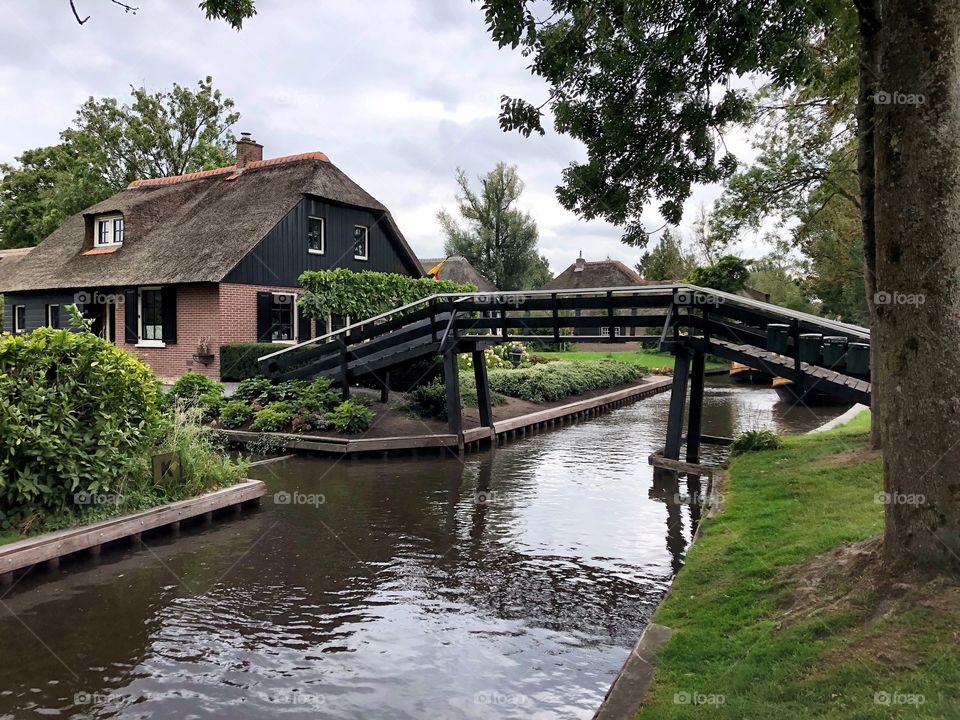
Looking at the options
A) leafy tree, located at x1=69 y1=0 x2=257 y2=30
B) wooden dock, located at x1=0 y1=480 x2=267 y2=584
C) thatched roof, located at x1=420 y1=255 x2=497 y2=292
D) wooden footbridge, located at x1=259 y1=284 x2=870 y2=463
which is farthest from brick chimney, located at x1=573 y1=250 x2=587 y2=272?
leafy tree, located at x1=69 y1=0 x2=257 y2=30

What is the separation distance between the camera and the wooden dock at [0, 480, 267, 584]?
734cm

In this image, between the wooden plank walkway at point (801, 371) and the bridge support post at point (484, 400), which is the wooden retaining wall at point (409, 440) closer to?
the bridge support post at point (484, 400)

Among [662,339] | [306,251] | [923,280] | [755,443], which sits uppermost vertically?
[306,251]

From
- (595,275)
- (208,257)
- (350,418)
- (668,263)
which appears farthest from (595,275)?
(350,418)

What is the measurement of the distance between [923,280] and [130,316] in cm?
2441

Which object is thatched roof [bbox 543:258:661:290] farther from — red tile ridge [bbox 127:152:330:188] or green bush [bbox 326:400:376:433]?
green bush [bbox 326:400:376:433]

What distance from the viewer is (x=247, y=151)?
2845 centimetres

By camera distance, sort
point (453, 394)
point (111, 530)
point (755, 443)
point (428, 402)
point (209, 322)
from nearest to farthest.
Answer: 1. point (111, 530)
2. point (755, 443)
3. point (453, 394)
4. point (428, 402)
5. point (209, 322)

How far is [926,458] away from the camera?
4613 millimetres

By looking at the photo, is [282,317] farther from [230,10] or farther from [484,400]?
[230,10]

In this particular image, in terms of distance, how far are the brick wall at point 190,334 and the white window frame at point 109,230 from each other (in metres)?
5.14

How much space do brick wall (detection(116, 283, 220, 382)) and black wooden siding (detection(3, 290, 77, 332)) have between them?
484 cm

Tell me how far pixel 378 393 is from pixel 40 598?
11514 millimetres

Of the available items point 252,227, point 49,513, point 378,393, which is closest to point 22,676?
point 49,513
